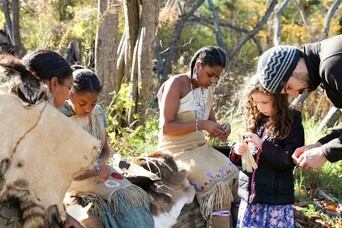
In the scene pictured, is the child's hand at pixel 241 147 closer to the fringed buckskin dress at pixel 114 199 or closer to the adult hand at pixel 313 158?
the adult hand at pixel 313 158

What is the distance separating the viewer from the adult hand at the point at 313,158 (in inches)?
141

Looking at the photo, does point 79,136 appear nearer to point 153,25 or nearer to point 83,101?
point 83,101

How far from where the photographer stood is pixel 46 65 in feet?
10.4

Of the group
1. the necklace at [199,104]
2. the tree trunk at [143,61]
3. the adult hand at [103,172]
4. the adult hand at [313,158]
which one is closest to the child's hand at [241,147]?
the adult hand at [313,158]

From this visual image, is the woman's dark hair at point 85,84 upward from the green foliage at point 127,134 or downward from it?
upward

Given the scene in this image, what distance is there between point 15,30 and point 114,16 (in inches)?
117

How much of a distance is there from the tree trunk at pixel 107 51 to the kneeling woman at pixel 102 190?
3174 mm

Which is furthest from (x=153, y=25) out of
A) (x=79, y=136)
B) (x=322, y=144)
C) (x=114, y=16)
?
(x=79, y=136)

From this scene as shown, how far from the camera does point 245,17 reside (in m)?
22.5

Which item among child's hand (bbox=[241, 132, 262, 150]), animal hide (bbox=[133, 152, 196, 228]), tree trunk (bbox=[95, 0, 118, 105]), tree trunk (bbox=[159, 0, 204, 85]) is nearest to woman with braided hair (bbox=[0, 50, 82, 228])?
animal hide (bbox=[133, 152, 196, 228])

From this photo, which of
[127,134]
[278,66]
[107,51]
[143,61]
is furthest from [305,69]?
[107,51]

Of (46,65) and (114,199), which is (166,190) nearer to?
(114,199)

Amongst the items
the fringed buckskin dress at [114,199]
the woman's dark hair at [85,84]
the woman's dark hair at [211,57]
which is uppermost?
the woman's dark hair at [85,84]

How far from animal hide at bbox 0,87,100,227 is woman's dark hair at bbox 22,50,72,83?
351 mm
